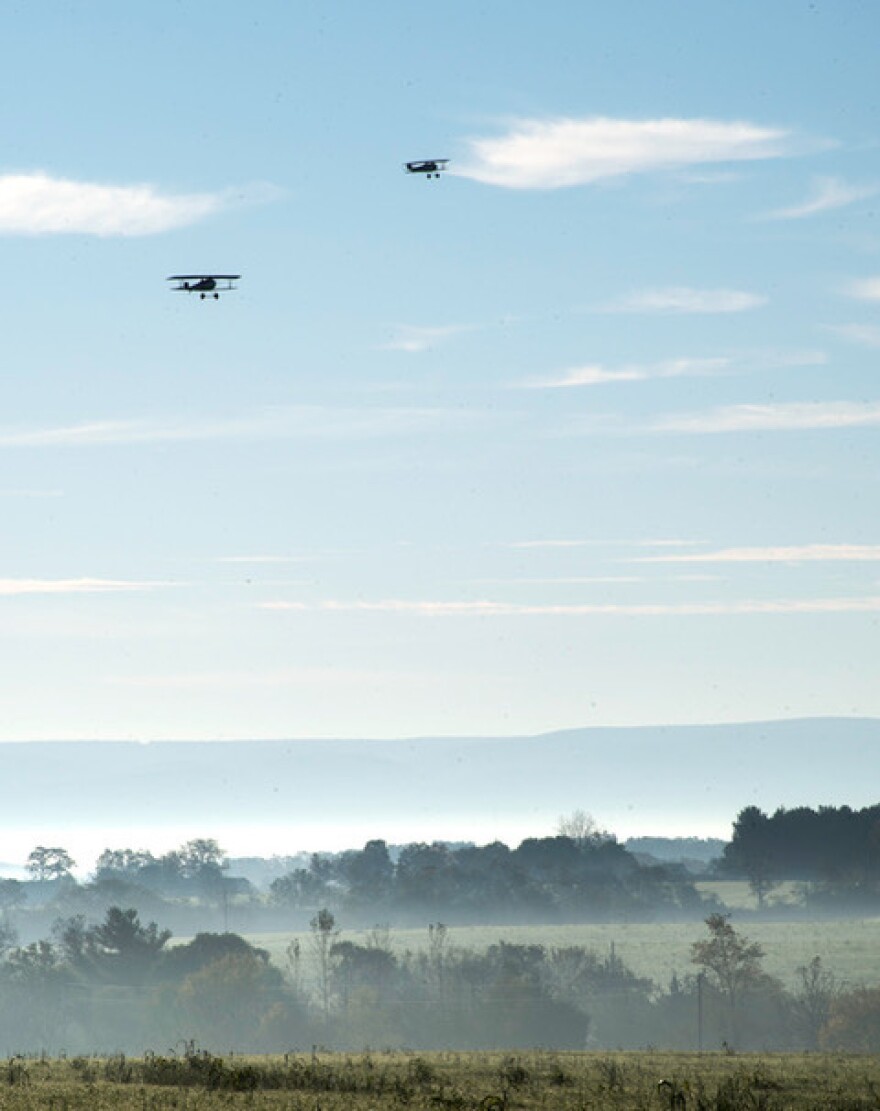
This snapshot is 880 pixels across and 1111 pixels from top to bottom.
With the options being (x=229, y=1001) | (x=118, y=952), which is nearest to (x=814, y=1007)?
(x=229, y=1001)

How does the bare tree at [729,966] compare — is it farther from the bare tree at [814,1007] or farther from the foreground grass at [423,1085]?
the foreground grass at [423,1085]

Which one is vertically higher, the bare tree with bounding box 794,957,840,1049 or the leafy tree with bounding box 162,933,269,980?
the leafy tree with bounding box 162,933,269,980

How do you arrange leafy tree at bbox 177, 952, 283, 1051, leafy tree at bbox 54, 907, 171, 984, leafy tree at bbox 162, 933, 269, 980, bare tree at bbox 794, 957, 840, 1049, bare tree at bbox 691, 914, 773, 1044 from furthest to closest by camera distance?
leafy tree at bbox 54, 907, 171, 984 → leafy tree at bbox 162, 933, 269, 980 → leafy tree at bbox 177, 952, 283, 1051 → bare tree at bbox 691, 914, 773, 1044 → bare tree at bbox 794, 957, 840, 1049

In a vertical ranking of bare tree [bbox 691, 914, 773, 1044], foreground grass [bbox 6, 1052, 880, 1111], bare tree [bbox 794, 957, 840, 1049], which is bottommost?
bare tree [bbox 794, 957, 840, 1049]

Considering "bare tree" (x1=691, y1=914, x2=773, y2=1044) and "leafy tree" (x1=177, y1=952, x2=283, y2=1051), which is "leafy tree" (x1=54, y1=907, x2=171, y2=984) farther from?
"bare tree" (x1=691, y1=914, x2=773, y2=1044)

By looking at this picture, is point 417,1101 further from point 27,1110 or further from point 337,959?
point 337,959

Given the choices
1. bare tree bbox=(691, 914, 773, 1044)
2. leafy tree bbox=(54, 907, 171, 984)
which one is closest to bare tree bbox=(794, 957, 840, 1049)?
bare tree bbox=(691, 914, 773, 1044)

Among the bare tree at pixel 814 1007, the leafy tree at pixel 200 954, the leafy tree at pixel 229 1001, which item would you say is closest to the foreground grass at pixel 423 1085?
the bare tree at pixel 814 1007

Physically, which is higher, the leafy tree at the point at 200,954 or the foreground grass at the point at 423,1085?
the foreground grass at the point at 423,1085

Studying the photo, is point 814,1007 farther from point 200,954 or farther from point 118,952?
point 118,952
